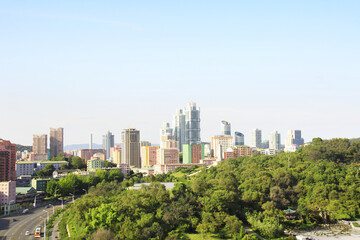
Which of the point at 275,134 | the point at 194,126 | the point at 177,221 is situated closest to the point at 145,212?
the point at 177,221

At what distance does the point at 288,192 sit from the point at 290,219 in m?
4.23

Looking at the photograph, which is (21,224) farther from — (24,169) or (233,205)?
(24,169)

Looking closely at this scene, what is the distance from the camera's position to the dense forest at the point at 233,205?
25281mm

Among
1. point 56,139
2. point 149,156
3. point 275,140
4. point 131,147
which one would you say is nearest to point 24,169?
point 131,147

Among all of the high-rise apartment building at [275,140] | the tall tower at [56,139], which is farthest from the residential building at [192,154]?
the high-rise apartment building at [275,140]

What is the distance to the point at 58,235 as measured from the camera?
28.3m

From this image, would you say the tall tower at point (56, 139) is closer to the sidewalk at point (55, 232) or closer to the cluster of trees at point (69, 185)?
the cluster of trees at point (69, 185)

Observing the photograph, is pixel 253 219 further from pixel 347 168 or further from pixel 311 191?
pixel 347 168

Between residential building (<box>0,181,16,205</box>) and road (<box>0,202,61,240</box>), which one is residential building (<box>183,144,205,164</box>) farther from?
residential building (<box>0,181,16,205</box>)

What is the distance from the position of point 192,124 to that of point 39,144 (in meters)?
42.4

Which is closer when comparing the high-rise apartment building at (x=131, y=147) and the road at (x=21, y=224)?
the road at (x=21, y=224)

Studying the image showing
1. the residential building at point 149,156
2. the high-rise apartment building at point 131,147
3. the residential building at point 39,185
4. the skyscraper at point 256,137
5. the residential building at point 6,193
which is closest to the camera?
the residential building at point 6,193

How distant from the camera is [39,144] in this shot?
10094 cm

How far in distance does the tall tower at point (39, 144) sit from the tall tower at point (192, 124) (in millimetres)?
39028
